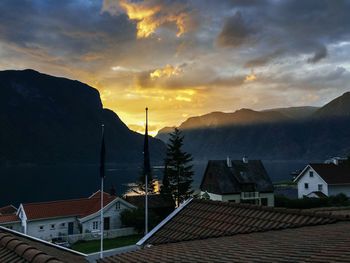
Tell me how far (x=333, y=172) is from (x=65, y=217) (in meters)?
50.5

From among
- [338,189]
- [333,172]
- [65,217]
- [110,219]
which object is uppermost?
[333,172]

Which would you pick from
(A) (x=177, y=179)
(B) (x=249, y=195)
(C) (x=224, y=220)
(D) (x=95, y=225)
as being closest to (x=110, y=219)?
(D) (x=95, y=225)

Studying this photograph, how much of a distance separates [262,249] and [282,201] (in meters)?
47.8

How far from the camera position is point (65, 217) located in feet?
144

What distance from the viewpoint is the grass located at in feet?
115

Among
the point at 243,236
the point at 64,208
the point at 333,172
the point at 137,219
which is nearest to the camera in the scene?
the point at 243,236

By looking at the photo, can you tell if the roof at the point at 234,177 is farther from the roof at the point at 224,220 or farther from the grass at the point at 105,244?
the roof at the point at 224,220

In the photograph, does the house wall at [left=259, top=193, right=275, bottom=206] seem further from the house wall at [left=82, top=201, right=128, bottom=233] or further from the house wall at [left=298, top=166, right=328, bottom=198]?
the house wall at [left=82, top=201, right=128, bottom=233]

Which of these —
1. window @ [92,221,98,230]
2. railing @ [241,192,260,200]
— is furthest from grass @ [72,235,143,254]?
railing @ [241,192,260,200]

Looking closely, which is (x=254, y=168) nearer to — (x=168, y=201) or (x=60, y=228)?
(x=168, y=201)

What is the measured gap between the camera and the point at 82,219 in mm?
42656

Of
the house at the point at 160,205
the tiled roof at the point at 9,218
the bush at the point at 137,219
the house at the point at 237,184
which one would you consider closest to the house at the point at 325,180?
the house at the point at 237,184

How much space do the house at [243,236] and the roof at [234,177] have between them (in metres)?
40.2

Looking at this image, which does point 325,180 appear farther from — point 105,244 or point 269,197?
point 105,244
